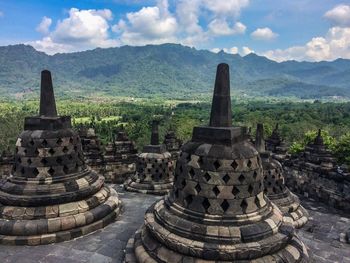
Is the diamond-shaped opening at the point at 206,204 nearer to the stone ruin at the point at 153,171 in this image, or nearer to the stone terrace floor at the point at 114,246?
the stone terrace floor at the point at 114,246

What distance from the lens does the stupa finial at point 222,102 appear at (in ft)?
20.5

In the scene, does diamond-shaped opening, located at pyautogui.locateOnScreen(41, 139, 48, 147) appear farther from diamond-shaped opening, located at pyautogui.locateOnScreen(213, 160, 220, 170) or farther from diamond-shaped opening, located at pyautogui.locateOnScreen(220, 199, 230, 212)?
diamond-shaped opening, located at pyautogui.locateOnScreen(220, 199, 230, 212)

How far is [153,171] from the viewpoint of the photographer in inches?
533

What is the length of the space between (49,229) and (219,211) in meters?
4.30

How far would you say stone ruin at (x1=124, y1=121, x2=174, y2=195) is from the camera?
13.1 meters

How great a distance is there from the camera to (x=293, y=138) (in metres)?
67.0

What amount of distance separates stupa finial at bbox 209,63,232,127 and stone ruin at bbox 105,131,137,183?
45.1 ft

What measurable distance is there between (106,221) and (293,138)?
6472 cm

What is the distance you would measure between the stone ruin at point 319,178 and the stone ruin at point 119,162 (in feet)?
31.2

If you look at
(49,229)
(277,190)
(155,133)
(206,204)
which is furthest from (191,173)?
(155,133)

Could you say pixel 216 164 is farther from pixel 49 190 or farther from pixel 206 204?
pixel 49 190

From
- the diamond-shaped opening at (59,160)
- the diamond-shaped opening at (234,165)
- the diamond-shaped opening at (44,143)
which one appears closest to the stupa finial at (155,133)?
the diamond-shaped opening at (59,160)

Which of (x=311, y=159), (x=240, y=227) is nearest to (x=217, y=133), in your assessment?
(x=240, y=227)

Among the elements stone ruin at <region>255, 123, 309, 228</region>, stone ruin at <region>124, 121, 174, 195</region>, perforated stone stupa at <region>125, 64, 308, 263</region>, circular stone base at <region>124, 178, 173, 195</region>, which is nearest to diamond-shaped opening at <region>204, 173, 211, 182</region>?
perforated stone stupa at <region>125, 64, 308, 263</region>
